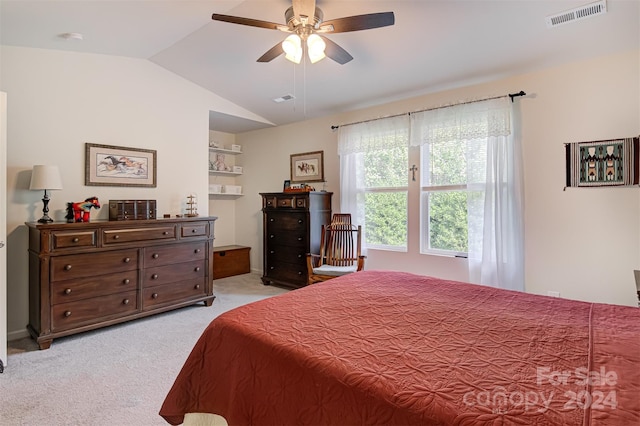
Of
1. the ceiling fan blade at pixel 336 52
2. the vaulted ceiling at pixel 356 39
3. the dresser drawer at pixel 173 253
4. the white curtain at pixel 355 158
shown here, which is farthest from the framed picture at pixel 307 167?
the ceiling fan blade at pixel 336 52

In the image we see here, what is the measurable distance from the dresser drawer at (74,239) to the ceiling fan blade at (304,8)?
8.35ft

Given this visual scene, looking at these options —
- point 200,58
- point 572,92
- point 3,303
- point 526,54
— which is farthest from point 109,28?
point 572,92

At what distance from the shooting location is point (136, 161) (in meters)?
3.80

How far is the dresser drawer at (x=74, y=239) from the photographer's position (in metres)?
2.80

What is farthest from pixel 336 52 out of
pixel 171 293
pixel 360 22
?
pixel 171 293

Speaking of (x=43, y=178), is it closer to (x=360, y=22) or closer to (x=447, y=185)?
(x=360, y=22)

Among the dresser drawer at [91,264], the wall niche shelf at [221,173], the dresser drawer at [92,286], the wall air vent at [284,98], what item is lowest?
the dresser drawer at [92,286]

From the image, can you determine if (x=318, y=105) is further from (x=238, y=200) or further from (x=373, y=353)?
(x=373, y=353)

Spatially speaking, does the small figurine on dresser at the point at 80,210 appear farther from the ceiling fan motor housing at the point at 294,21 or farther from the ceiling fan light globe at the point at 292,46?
the ceiling fan motor housing at the point at 294,21

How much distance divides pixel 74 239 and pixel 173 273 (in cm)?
100

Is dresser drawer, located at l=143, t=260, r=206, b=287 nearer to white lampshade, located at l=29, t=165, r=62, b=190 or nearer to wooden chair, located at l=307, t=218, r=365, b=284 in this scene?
white lampshade, located at l=29, t=165, r=62, b=190

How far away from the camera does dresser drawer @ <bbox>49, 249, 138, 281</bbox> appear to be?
2.82 m

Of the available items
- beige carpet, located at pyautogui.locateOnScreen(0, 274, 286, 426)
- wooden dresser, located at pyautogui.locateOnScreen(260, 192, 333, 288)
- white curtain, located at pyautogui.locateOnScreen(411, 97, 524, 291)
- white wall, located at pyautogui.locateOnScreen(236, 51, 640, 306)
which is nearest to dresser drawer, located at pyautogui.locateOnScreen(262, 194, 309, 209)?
wooden dresser, located at pyautogui.locateOnScreen(260, 192, 333, 288)

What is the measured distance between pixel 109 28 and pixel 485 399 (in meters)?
3.68
